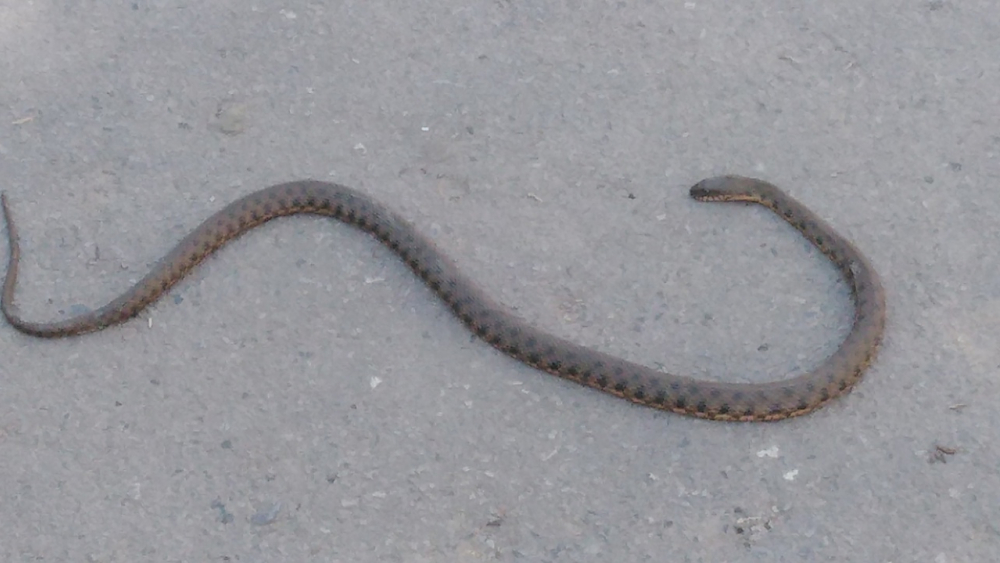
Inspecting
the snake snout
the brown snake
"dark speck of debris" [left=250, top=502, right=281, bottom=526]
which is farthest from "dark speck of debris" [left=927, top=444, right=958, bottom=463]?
"dark speck of debris" [left=250, top=502, right=281, bottom=526]

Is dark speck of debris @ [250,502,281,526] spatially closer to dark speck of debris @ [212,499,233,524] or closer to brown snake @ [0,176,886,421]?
dark speck of debris @ [212,499,233,524]

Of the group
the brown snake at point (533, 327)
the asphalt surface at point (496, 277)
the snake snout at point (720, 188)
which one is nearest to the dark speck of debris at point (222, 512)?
the asphalt surface at point (496, 277)

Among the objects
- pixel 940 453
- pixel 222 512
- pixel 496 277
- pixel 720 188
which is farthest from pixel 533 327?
pixel 940 453

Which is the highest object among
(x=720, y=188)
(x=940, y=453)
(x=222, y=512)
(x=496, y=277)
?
(x=720, y=188)

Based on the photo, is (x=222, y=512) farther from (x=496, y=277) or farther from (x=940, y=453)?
(x=940, y=453)

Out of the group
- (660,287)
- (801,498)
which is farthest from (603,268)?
(801,498)

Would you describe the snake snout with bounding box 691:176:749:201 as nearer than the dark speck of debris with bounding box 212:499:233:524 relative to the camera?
No
